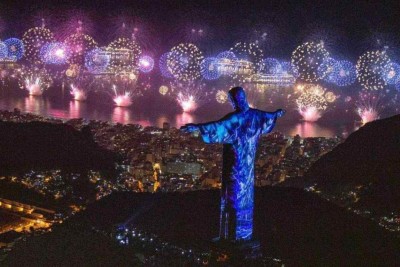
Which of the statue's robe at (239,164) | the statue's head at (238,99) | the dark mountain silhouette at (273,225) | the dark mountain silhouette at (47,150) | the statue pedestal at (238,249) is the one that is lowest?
the dark mountain silhouette at (273,225)

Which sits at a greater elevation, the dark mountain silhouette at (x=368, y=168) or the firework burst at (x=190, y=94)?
the firework burst at (x=190, y=94)

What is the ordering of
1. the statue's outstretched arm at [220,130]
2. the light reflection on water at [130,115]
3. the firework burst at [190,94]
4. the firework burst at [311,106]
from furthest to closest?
the firework burst at [190,94] < the firework burst at [311,106] < the light reflection on water at [130,115] < the statue's outstretched arm at [220,130]

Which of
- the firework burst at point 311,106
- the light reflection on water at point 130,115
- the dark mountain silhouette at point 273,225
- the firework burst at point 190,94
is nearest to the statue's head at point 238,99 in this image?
the dark mountain silhouette at point 273,225

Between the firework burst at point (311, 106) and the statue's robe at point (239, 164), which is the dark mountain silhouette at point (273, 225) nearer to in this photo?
the statue's robe at point (239, 164)

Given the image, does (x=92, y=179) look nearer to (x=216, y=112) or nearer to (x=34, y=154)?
(x=34, y=154)

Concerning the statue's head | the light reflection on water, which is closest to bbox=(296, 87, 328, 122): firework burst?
the light reflection on water

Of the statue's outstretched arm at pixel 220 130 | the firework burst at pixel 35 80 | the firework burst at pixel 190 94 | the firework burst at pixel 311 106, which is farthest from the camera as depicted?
the firework burst at pixel 35 80

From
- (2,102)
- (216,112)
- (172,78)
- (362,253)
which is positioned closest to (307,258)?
(362,253)

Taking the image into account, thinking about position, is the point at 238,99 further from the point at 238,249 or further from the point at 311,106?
the point at 311,106
